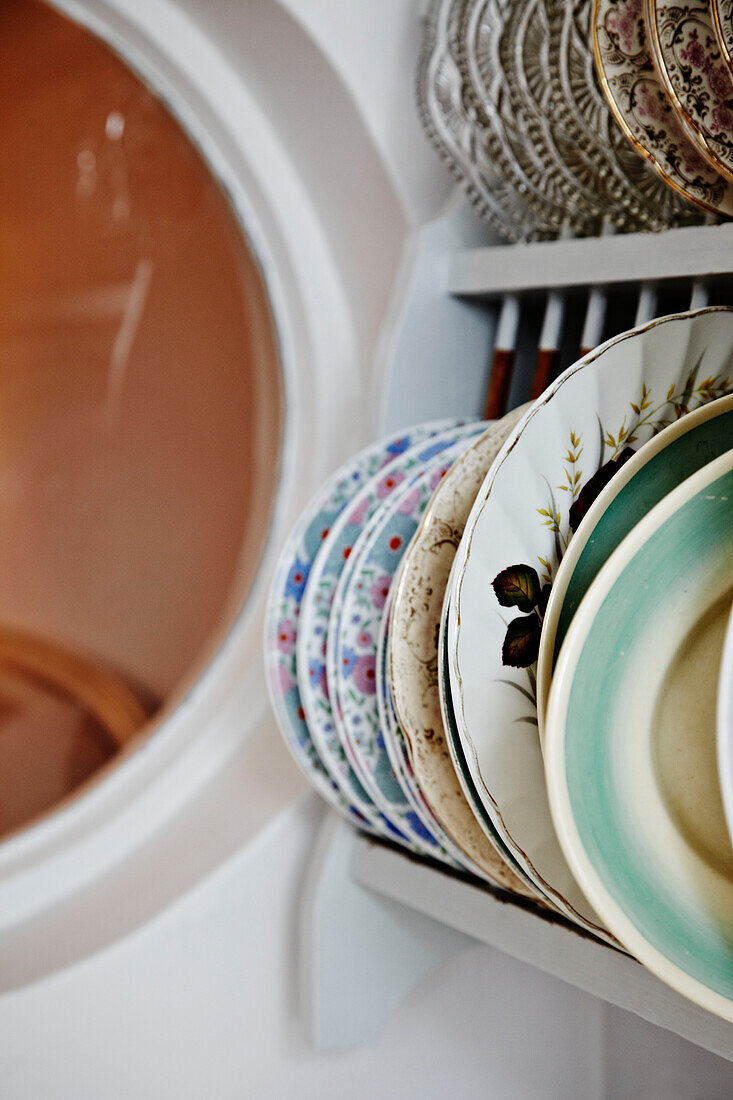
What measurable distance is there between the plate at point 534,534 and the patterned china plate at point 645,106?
0.08 metres

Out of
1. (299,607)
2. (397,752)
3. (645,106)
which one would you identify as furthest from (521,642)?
(645,106)

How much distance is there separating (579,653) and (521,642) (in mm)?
80

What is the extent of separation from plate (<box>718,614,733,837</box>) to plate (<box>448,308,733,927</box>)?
0.49 feet

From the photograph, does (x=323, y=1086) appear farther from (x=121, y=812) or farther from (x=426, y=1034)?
(x=121, y=812)

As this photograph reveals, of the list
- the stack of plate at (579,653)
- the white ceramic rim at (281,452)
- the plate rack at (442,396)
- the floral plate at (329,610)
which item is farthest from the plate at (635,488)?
the white ceramic rim at (281,452)

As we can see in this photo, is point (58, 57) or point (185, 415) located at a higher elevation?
point (58, 57)

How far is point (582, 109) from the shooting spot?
Result: 2.29 ft

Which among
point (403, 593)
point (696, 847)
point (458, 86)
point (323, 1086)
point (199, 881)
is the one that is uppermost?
point (458, 86)

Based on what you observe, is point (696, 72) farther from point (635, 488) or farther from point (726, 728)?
point (726, 728)

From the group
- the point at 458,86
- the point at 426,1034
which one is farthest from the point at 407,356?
the point at 426,1034

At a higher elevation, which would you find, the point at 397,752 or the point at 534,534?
the point at 534,534

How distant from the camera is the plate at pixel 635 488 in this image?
0.58 meters

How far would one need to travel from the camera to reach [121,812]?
3.25 ft

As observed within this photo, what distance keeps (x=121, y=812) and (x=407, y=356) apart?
1.85 ft
